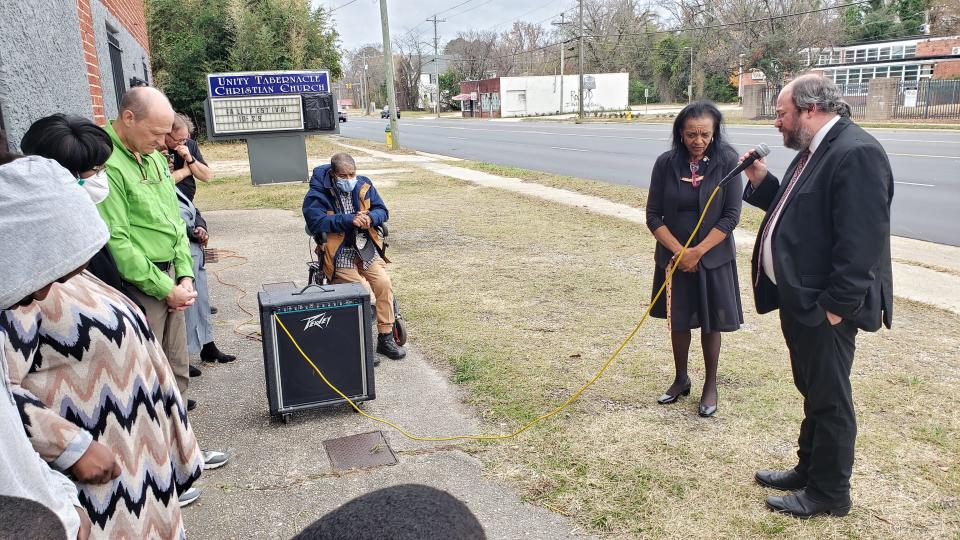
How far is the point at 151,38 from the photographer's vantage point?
29.7 m

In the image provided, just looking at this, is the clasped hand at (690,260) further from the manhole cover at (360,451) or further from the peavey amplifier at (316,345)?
the manhole cover at (360,451)

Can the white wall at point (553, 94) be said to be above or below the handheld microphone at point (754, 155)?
above

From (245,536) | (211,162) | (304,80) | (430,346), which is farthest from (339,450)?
(211,162)

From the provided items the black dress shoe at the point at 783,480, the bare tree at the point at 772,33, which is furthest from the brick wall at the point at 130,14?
the bare tree at the point at 772,33

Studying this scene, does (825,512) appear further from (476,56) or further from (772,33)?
(476,56)

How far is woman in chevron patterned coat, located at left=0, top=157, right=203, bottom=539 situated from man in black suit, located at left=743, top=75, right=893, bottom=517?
267 centimetres

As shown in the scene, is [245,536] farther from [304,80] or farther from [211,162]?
[211,162]

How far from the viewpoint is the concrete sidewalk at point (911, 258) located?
6930 mm

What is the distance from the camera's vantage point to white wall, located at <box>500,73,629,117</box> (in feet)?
206

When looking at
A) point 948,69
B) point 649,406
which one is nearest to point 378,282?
point 649,406

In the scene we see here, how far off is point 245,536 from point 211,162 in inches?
835

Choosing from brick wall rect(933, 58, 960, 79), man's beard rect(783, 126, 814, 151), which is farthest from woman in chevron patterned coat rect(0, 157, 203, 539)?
brick wall rect(933, 58, 960, 79)

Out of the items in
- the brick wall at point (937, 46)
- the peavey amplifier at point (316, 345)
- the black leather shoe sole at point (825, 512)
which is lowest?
the black leather shoe sole at point (825, 512)

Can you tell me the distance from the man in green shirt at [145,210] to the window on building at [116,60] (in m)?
5.08
